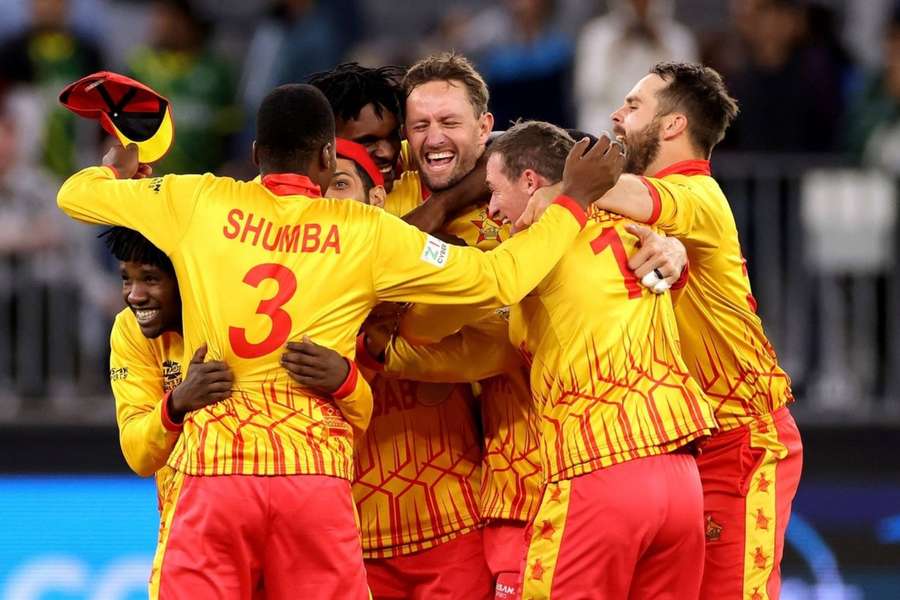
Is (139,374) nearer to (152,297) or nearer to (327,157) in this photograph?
(152,297)

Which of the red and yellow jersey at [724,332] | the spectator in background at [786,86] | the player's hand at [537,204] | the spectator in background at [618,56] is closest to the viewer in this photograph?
the player's hand at [537,204]

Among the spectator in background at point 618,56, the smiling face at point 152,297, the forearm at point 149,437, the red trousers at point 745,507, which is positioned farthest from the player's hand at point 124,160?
the spectator in background at point 618,56

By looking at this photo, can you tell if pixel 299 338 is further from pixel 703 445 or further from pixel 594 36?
pixel 594 36

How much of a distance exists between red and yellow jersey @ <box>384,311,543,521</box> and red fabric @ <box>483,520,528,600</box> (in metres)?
0.04

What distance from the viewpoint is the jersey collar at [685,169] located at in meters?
5.91

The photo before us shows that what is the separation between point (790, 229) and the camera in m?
9.68

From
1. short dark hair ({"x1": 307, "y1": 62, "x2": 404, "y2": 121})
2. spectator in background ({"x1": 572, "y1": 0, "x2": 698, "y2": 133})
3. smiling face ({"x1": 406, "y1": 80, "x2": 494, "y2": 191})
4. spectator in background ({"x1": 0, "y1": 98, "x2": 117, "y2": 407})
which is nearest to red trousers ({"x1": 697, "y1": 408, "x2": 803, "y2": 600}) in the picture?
smiling face ({"x1": 406, "y1": 80, "x2": 494, "y2": 191})

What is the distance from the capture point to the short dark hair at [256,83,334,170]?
17.2ft

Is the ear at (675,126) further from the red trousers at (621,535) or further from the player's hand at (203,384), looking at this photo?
the player's hand at (203,384)

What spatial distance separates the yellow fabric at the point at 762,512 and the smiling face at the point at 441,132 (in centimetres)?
139

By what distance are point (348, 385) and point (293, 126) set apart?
2.67 ft

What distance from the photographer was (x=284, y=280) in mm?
5184

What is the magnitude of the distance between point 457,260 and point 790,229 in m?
4.84

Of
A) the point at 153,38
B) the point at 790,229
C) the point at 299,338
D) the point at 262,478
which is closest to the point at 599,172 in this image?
the point at 299,338
